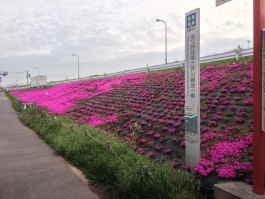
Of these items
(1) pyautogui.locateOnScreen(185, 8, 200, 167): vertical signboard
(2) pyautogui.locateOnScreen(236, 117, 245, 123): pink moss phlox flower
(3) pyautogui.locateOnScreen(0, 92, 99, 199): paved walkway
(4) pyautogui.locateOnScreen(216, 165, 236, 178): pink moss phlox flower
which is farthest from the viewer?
(2) pyautogui.locateOnScreen(236, 117, 245, 123): pink moss phlox flower

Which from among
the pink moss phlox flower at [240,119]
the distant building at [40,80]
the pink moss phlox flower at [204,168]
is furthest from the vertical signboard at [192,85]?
the distant building at [40,80]

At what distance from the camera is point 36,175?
6961 millimetres

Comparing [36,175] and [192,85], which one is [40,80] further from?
[192,85]

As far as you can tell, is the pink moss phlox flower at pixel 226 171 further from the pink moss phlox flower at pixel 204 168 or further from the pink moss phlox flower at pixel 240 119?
the pink moss phlox flower at pixel 240 119

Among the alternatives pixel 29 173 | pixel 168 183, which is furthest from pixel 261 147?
pixel 29 173

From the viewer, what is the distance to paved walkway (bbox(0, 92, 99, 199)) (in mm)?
5730

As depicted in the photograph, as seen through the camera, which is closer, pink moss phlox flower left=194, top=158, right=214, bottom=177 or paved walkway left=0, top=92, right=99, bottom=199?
pink moss phlox flower left=194, top=158, right=214, bottom=177

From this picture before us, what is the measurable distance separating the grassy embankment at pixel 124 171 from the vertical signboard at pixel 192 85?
76 cm

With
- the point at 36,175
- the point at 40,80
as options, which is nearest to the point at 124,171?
the point at 36,175

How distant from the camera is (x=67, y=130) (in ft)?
33.9

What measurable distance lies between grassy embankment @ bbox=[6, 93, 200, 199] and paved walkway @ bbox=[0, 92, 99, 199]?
437 millimetres

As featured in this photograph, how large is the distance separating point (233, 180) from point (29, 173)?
5292 millimetres

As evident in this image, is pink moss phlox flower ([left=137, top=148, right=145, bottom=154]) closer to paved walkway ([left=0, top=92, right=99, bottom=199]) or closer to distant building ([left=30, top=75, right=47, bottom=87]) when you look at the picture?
paved walkway ([left=0, top=92, right=99, bottom=199])

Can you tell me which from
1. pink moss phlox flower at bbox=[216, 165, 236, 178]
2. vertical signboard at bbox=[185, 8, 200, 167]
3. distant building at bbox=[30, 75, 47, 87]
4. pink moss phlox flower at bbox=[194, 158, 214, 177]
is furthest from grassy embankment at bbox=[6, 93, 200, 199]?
distant building at bbox=[30, 75, 47, 87]
